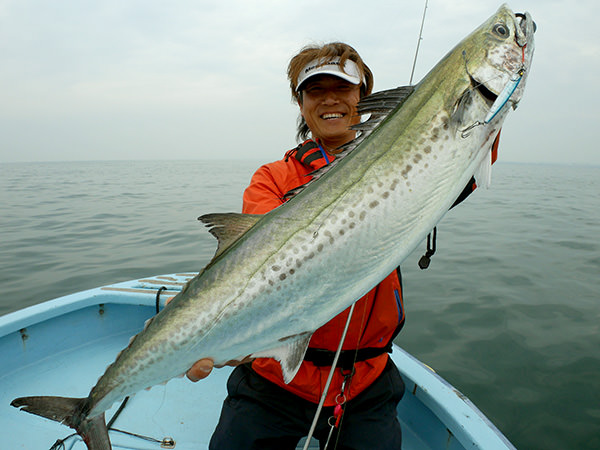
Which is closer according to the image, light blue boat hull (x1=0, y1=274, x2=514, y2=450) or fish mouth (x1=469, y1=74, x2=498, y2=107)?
fish mouth (x1=469, y1=74, x2=498, y2=107)

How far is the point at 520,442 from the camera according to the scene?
13.3 ft

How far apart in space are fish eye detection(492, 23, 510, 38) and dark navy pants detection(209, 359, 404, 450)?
2.10m

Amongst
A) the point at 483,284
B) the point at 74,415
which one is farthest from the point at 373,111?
the point at 483,284

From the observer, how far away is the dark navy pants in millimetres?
2363

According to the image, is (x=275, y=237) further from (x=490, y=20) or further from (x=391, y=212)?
(x=490, y=20)

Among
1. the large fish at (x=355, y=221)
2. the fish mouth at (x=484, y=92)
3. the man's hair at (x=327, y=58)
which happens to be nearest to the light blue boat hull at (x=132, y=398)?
the large fish at (x=355, y=221)

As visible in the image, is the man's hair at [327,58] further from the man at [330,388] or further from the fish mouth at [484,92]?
the fish mouth at [484,92]

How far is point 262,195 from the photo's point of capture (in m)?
2.53

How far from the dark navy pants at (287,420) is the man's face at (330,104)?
1789mm

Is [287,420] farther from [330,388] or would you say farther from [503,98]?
[503,98]

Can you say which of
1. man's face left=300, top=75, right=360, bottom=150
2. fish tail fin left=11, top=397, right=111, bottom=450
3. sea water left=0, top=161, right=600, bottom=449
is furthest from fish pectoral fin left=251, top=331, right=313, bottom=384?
sea water left=0, top=161, right=600, bottom=449

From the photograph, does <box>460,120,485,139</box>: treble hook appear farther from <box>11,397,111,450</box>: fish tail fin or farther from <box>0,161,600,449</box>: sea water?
<box>0,161,600,449</box>: sea water

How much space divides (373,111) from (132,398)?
392cm

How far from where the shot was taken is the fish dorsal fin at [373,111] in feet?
5.92
